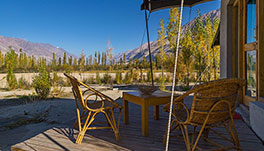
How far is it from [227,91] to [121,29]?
46556 mm

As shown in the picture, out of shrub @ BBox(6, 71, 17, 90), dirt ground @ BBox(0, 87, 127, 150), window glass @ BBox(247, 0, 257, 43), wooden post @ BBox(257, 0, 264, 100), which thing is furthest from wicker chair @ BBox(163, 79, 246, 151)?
shrub @ BBox(6, 71, 17, 90)

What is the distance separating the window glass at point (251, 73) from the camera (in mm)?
2662

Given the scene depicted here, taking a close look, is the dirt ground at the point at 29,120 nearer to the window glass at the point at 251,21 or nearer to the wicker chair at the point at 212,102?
the wicker chair at the point at 212,102

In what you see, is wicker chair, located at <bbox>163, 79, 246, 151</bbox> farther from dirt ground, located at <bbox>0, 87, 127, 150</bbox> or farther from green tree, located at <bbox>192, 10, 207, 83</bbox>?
green tree, located at <bbox>192, 10, 207, 83</bbox>

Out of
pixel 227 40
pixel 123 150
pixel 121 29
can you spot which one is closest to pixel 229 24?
pixel 227 40

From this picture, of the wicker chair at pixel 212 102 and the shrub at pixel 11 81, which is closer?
the wicker chair at pixel 212 102

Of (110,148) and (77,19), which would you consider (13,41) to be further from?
(110,148)

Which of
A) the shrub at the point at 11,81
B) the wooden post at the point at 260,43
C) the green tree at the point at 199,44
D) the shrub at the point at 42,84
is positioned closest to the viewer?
the wooden post at the point at 260,43

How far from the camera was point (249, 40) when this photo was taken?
287 centimetres

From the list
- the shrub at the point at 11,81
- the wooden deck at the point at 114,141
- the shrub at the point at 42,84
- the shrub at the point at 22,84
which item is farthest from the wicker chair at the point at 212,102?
the shrub at the point at 22,84

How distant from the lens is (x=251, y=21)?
278cm

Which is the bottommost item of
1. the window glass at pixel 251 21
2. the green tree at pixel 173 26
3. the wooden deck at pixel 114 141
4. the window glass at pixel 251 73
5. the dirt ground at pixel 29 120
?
the dirt ground at pixel 29 120

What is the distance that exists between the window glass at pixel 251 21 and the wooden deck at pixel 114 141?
4.32 feet

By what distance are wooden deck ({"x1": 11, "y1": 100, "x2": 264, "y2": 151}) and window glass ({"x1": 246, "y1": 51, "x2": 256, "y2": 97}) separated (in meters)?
0.61
